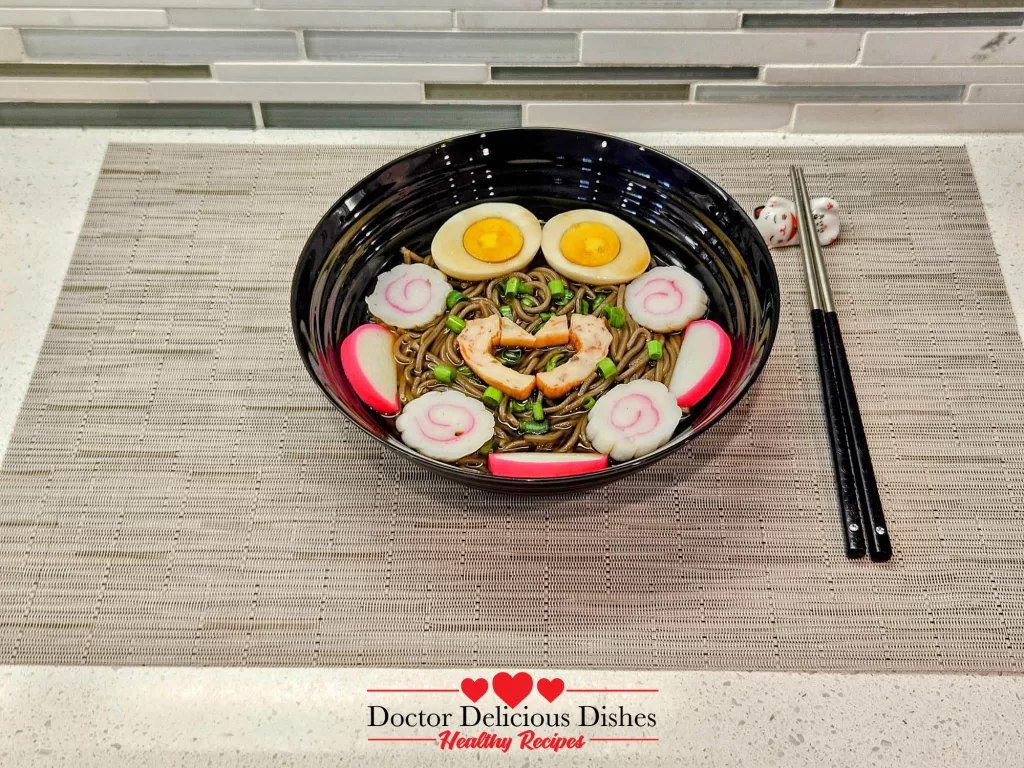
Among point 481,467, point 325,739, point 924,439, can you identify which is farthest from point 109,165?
point 924,439

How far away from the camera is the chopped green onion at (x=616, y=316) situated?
1.33 m

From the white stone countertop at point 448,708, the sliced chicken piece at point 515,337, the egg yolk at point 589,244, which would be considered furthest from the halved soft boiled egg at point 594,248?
the white stone countertop at point 448,708

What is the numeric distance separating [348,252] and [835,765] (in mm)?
880

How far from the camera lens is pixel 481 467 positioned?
3.94ft

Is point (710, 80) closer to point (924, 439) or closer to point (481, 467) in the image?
point (924, 439)

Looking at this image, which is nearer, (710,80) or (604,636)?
(604,636)

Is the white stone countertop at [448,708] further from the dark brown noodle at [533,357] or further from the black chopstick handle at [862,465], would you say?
the dark brown noodle at [533,357]

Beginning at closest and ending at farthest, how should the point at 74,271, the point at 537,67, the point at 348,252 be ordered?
the point at 348,252 < the point at 74,271 < the point at 537,67

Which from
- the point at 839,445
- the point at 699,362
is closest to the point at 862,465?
the point at 839,445

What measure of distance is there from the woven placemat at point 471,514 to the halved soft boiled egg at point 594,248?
260 millimetres

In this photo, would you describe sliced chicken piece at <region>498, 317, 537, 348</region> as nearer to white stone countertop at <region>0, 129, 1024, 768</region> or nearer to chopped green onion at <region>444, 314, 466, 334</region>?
chopped green onion at <region>444, 314, 466, 334</region>

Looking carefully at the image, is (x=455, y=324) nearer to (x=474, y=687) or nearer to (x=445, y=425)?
(x=445, y=425)

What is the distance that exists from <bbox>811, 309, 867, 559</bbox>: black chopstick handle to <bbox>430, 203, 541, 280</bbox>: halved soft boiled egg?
0.43 meters

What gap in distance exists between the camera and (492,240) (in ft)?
4.57
